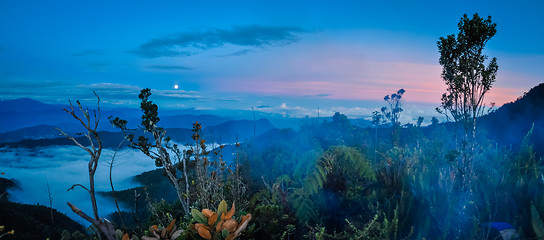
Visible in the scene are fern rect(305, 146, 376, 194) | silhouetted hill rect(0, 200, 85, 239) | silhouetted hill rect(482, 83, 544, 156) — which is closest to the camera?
fern rect(305, 146, 376, 194)

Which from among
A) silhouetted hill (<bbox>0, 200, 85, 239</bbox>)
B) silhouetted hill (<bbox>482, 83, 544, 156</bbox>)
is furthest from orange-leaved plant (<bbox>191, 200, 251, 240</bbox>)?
silhouetted hill (<bbox>482, 83, 544, 156</bbox>)

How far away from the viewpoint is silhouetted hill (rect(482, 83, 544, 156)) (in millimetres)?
9789

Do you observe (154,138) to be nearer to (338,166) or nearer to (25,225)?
(338,166)

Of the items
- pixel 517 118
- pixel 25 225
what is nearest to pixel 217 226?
pixel 517 118

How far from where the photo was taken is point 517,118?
10.4 meters

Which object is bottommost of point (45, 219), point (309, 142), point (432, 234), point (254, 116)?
point (45, 219)

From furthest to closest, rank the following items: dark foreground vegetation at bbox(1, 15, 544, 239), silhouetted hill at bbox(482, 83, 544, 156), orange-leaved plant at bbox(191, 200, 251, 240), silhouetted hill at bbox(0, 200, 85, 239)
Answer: silhouetted hill at bbox(482, 83, 544, 156), silhouetted hill at bbox(0, 200, 85, 239), dark foreground vegetation at bbox(1, 15, 544, 239), orange-leaved plant at bbox(191, 200, 251, 240)

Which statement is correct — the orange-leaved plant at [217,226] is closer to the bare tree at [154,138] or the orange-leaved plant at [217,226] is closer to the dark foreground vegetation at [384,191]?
the dark foreground vegetation at [384,191]

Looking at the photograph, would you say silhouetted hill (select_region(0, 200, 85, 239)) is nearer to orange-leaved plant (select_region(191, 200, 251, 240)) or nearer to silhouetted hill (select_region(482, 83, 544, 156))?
orange-leaved plant (select_region(191, 200, 251, 240))

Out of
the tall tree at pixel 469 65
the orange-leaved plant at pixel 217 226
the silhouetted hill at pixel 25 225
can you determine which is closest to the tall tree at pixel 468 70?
the tall tree at pixel 469 65

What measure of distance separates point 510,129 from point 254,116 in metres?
9.16

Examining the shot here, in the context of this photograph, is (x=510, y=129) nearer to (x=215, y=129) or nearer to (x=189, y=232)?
(x=215, y=129)

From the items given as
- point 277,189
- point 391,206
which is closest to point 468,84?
point 391,206

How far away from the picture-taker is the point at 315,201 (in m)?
4.93
